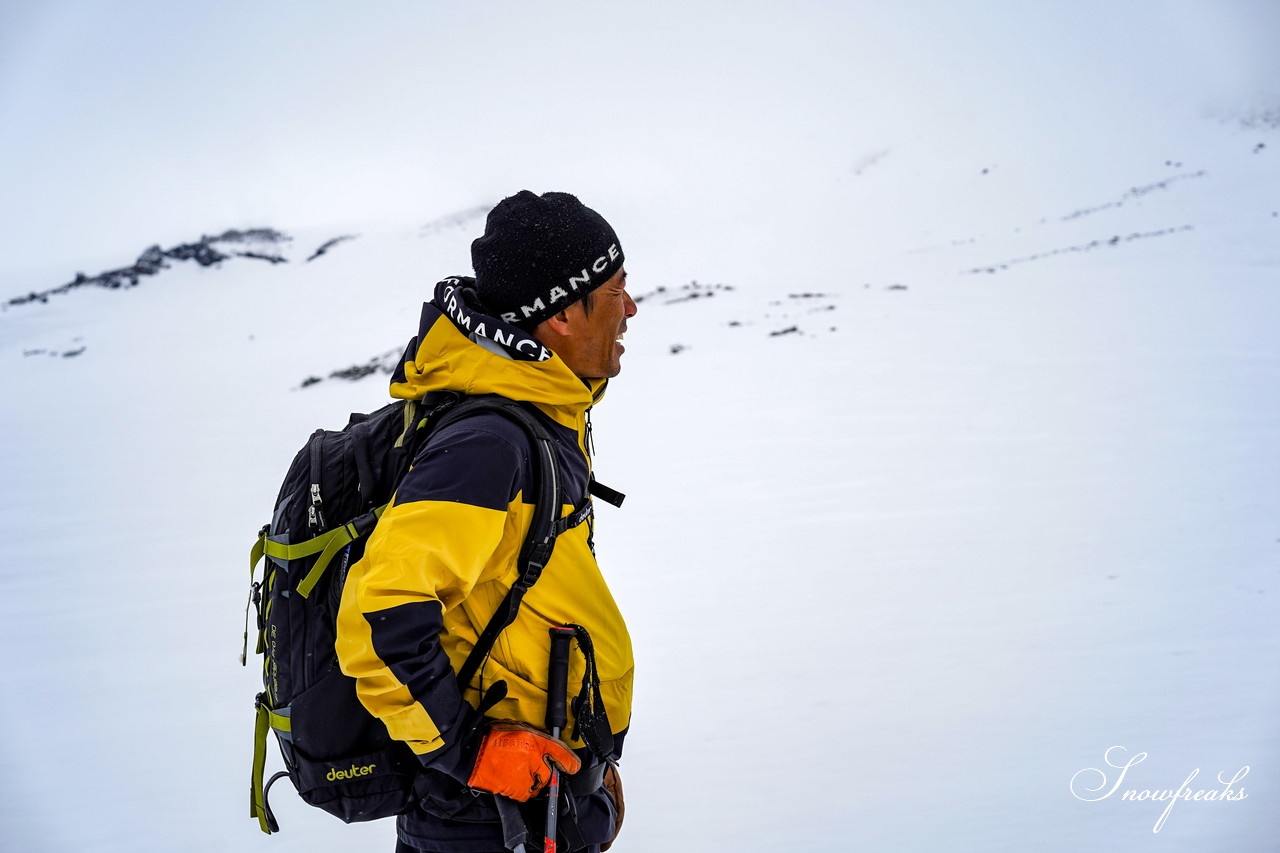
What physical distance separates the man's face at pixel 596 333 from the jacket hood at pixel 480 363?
0.08m

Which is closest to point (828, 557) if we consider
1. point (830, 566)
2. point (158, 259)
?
point (830, 566)

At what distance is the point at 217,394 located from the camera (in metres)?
10.5

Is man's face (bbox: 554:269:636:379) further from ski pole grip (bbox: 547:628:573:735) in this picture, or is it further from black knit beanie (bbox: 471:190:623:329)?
ski pole grip (bbox: 547:628:573:735)

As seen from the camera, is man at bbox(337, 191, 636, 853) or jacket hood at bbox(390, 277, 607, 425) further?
jacket hood at bbox(390, 277, 607, 425)

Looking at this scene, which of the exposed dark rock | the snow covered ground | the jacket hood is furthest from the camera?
the exposed dark rock

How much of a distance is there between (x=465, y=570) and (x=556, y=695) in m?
0.36

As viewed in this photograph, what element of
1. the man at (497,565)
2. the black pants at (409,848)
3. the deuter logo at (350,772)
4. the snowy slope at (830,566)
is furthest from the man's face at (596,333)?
the snowy slope at (830,566)

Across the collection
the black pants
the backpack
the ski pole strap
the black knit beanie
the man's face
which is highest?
the black knit beanie

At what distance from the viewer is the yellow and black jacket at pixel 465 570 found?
53.6 inches

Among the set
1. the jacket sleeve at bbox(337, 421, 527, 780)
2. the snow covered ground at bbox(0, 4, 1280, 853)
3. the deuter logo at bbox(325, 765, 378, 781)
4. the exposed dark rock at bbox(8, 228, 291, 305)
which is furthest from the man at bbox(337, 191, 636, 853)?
the exposed dark rock at bbox(8, 228, 291, 305)

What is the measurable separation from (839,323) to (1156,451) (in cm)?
532

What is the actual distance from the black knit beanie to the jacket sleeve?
35cm

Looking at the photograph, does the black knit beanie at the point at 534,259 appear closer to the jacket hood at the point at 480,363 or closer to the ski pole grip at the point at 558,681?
the jacket hood at the point at 480,363

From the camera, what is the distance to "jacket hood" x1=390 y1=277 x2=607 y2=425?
5.24 ft
